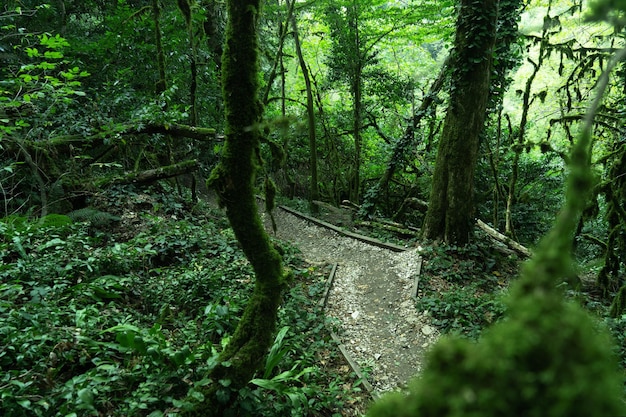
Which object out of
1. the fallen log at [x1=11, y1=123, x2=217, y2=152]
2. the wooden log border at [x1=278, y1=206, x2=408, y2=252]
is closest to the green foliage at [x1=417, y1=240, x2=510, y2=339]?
the wooden log border at [x1=278, y1=206, x2=408, y2=252]

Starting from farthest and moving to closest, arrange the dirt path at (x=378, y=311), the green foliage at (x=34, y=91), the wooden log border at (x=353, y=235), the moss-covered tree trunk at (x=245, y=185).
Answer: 1. the wooden log border at (x=353, y=235)
2. the dirt path at (x=378, y=311)
3. the green foliage at (x=34, y=91)
4. the moss-covered tree trunk at (x=245, y=185)

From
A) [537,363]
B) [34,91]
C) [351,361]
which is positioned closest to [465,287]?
[351,361]

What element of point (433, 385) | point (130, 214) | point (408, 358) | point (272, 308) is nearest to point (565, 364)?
point (433, 385)

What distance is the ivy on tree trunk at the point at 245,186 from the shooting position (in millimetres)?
3025

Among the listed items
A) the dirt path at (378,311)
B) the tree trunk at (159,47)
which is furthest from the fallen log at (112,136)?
the dirt path at (378,311)

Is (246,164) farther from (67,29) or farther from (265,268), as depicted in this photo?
(67,29)

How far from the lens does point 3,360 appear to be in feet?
10.7

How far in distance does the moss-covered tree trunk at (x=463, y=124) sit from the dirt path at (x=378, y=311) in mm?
1253

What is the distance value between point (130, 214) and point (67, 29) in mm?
7540

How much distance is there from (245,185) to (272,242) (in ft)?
5.13

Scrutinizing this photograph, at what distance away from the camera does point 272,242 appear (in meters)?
4.70

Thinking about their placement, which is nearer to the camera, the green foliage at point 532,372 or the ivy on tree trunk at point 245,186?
the green foliage at point 532,372

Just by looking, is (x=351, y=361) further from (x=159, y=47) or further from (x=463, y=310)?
(x=159, y=47)

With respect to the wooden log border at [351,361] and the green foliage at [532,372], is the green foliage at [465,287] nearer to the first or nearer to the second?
the wooden log border at [351,361]
